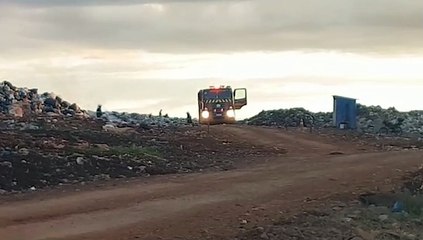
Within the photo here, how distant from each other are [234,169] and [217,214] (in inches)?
294

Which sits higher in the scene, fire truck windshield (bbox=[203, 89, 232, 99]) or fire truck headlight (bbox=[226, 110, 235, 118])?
fire truck windshield (bbox=[203, 89, 232, 99])

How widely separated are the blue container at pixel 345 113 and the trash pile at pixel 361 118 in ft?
1.83

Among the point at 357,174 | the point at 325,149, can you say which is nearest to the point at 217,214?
the point at 357,174

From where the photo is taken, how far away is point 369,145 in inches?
1213

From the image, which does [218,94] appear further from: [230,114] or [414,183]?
[414,183]

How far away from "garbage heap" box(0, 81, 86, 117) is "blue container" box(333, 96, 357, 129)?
12108 mm

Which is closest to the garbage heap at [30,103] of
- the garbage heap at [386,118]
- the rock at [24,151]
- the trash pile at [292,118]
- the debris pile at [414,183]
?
the trash pile at [292,118]

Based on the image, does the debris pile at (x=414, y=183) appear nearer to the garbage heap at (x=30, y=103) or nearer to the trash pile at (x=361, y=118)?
the trash pile at (x=361, y=118)

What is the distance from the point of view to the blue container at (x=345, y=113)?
4088 centimetres

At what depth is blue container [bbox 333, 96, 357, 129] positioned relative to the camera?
134 ft

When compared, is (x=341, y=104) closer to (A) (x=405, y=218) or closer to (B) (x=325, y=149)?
(B) (x=325, y=149)

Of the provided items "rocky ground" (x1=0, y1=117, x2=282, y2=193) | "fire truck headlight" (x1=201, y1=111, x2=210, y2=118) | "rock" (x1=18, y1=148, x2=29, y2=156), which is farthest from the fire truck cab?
"rock" (x1=18, y1=148, x2=29, y2=156)

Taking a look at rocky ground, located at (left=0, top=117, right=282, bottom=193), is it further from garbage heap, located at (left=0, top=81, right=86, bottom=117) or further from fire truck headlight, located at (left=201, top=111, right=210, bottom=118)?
fire truck headlight, located at (left=201, top=111, right=210, bottom=118)

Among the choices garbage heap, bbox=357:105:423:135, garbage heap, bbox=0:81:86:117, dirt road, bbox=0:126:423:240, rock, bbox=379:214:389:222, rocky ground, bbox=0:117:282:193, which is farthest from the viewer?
garbage heap, bbox=357:105:423:135
